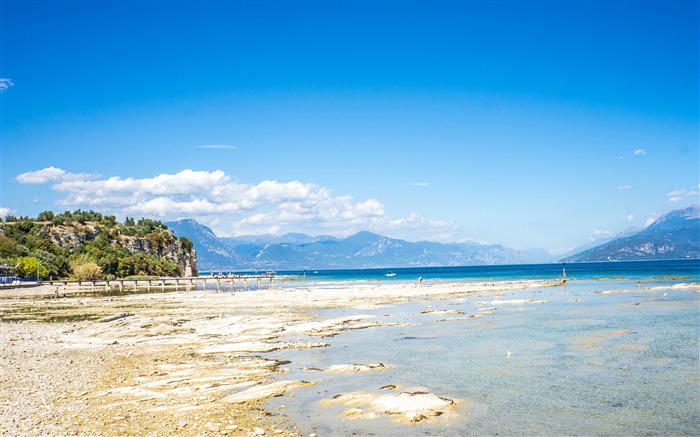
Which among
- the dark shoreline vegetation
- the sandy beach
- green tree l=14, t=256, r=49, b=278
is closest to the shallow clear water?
the sandy beach

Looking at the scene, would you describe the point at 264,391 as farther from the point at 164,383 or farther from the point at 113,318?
the point at 113,318

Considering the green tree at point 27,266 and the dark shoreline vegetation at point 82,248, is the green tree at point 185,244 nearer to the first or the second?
the dark shoreline vegetation at point 82,248

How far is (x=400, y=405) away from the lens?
13.3 m

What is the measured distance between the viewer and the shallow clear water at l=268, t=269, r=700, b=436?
12.1m

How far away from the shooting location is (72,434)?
36.4 ft

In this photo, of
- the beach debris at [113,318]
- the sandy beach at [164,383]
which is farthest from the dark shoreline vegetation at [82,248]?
the sandy beach at [164,383]

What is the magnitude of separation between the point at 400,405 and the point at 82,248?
140139mm

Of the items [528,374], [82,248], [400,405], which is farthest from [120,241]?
[400,405]

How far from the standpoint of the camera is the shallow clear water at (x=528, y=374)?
1215cm

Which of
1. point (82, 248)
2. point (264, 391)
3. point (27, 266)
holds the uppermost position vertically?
point (82, 248)

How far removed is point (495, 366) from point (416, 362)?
3014mm

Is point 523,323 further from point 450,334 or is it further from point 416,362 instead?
point 416,362

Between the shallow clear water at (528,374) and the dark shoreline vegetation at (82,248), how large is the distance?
313ft

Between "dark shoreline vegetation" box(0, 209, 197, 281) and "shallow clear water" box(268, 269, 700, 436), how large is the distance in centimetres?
9527
